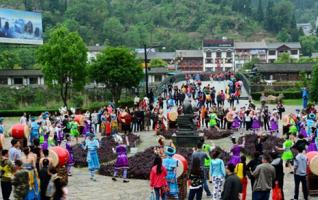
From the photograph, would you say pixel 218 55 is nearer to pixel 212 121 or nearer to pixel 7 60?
pixel 7 60

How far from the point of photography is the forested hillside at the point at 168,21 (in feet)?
520

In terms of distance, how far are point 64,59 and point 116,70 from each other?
5.25 metres

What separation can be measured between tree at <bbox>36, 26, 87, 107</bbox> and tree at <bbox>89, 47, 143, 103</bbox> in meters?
1.87

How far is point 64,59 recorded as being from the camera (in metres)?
51.6

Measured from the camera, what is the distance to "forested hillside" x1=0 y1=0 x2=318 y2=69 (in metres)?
159

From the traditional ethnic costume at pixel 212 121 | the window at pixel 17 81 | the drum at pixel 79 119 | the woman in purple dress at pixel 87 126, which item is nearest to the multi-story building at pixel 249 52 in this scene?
the window at pixel 17 81

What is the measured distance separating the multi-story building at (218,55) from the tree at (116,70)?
249 feet

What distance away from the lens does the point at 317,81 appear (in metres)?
49.4

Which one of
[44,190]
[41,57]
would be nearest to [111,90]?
[41,57]

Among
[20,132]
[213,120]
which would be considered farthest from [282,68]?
[20,132]

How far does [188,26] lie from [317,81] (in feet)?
443

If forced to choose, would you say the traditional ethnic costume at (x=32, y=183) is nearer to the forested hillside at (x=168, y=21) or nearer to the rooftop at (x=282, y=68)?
the rooftop at (x=282, y=68)

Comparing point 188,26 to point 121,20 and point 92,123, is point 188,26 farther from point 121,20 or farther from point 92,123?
point 92,123

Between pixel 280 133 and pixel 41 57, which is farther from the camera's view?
pixel 41 57
